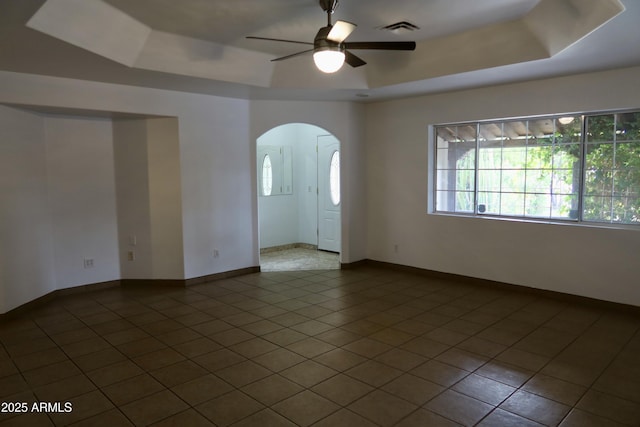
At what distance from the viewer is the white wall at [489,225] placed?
14.8 feet

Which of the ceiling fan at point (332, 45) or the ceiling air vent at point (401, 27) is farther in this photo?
the ceiling air vent at point (401, 27)

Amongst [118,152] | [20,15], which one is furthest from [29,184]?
[20,15]

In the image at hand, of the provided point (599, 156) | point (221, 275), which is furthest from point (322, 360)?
point (599, 156)

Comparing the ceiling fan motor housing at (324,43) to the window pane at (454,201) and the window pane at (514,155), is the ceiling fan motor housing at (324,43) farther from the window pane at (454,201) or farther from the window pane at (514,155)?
the window pane at (454,201)

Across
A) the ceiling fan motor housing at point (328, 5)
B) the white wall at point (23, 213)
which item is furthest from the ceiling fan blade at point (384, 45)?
the white wall at point (23, 213)

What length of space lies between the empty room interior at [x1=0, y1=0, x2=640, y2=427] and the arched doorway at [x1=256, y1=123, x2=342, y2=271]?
0.89m

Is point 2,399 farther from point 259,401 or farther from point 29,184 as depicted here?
point 29,184

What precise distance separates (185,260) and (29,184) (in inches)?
77.8

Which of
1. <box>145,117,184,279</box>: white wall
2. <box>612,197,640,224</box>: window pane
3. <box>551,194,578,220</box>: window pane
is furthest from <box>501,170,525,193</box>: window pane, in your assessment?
<box>145,117,184,279</box>: white wall

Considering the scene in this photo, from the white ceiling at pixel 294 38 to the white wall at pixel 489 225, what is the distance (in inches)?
12.3

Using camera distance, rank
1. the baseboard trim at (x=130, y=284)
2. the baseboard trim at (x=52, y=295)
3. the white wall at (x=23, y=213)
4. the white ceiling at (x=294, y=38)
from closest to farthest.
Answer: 1. the white ceiling at (x=294, y=38)
2. the white wall at (x=23, y=213)
3. the baseboard trim at (x=52, y=295)
4. the baseboard trim at (x=130, y=284)

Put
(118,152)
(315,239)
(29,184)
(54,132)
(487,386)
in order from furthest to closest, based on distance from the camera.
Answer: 1. (315,239)
2. (118,152)
3. (54,132)
4. (29,184)
5. (487,386)

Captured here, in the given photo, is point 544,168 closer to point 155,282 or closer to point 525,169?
point 525,169

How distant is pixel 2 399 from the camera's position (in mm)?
2932
